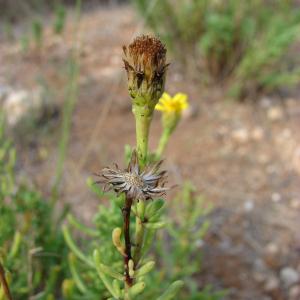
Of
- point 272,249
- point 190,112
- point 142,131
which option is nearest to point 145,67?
point 142,131

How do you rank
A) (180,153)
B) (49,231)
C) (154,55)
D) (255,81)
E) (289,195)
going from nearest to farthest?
1. (154,55)
2. (49,231)
3. (289,195)
4. (180,153)
5. (255,81)

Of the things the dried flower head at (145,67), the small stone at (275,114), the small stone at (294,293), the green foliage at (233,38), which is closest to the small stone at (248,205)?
the small stone at (294,293)

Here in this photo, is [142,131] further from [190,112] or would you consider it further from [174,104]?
[190,112]

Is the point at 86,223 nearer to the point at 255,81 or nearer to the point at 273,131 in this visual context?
the point at 273,131

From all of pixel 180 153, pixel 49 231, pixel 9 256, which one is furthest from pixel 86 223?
pixel 9 256

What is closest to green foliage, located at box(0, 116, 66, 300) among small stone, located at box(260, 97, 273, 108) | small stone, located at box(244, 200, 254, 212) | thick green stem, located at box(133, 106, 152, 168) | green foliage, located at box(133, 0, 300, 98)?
thick green stem, located at box(133, 106, 152, 168)

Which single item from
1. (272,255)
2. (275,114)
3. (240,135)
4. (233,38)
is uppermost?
(233,38)

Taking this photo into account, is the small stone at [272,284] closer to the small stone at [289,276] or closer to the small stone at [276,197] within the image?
the small stone at [289,276]

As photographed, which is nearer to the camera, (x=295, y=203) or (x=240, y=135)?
(x=295, y=203)
